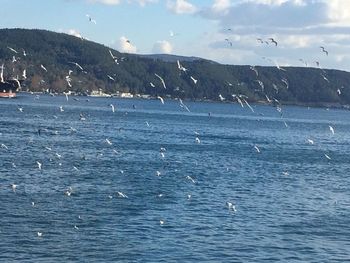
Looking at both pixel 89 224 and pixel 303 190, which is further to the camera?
pixel 303 190

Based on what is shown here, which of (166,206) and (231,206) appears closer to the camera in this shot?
(166,206)

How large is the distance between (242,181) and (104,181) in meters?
11.8

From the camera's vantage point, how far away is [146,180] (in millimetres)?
57344

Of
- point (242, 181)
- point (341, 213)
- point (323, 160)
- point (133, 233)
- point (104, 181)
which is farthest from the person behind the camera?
point (323, 160)

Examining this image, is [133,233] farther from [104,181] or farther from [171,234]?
[104,181]

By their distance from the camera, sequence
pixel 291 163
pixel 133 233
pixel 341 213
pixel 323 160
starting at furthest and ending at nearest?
1. pixel 323 160
2. pixel 291 163
3. pixel 341 213
4. pixel 133 233

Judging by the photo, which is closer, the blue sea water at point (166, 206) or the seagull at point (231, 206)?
the blue sea water at point (166, 206)

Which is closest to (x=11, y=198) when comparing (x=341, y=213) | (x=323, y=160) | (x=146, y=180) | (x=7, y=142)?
(x=146, y=180)

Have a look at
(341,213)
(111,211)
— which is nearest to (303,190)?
(341,213)

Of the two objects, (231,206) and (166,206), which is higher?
→ (231,206)

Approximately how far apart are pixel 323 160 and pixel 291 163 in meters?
6.83

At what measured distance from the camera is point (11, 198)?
1784 inches

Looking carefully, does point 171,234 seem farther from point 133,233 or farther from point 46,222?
point 46,222

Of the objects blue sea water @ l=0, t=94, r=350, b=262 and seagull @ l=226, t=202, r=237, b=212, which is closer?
blue sea water @ l=0, t=94, r=350, b=262
